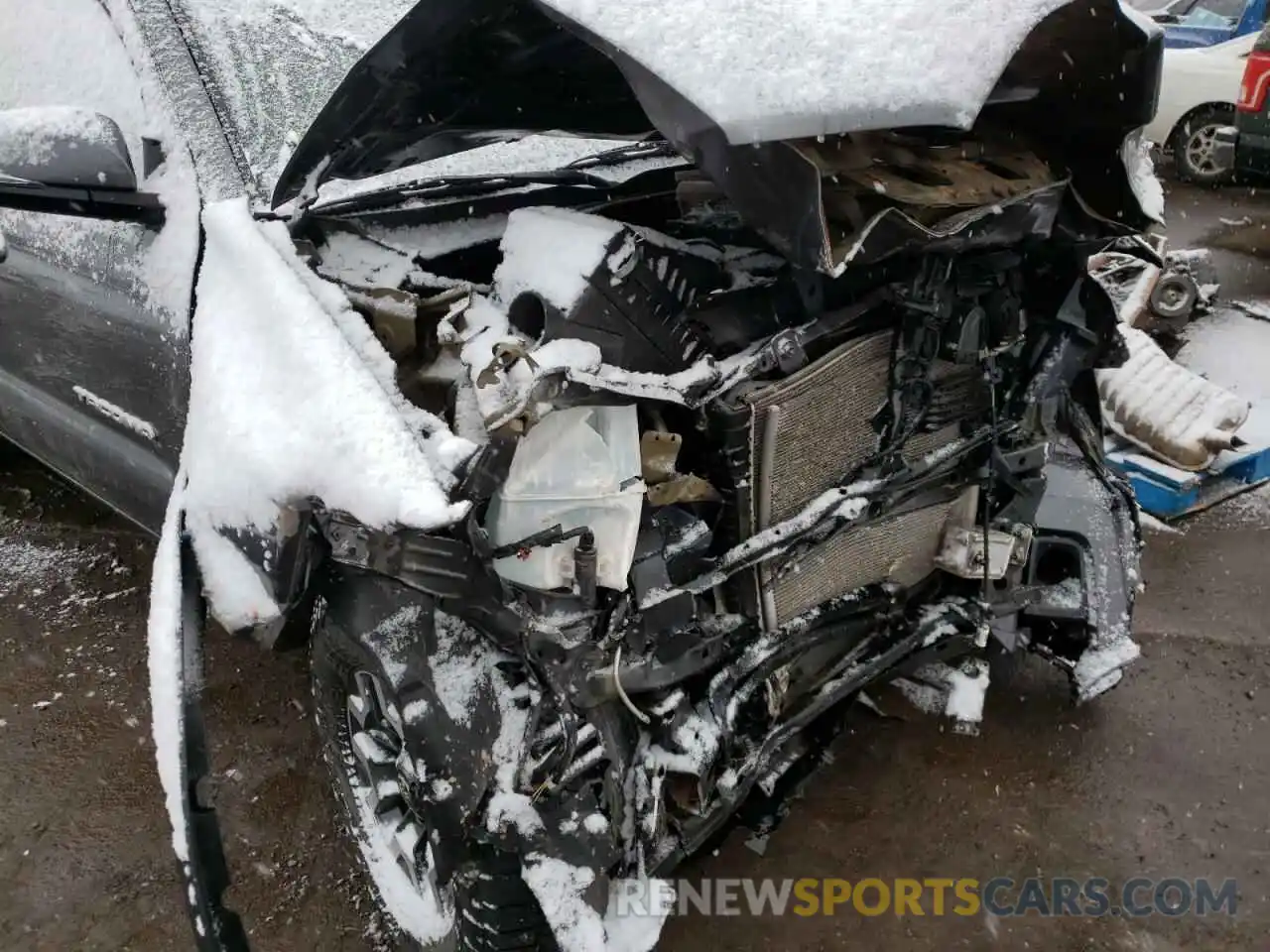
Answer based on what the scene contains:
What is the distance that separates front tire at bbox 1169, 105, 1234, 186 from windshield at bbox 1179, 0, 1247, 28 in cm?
93

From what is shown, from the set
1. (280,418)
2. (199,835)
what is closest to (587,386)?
(280,418)

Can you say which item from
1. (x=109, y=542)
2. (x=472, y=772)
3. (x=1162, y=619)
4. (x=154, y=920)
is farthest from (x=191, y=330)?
(x=1162, y=619)

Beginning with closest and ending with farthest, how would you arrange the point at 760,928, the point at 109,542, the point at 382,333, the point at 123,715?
the point at 382,333 < the point at 760,928 < the point at 123,715 < the point at 109,542

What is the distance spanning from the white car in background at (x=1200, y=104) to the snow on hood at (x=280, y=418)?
748 centimetres

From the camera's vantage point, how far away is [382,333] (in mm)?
1637

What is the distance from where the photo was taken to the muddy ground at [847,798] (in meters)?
2.02

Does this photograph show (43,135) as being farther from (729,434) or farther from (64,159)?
(729,434)

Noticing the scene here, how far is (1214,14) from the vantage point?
7.77 m

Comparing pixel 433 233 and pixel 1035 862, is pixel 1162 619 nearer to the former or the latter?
pixel 1035 862

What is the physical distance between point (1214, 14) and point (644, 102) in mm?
8573

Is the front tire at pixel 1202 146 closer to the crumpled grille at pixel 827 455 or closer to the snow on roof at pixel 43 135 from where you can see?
the crumpled grille at pixel 827 455

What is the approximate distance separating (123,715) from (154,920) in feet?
2.55

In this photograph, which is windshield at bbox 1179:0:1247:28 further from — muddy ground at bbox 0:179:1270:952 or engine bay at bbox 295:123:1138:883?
engine bay at bbox 295:123:1138:883

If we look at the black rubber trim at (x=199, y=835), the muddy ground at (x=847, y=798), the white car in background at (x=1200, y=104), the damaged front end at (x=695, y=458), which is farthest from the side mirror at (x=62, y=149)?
the white car in background at (x=1200, y=104)
